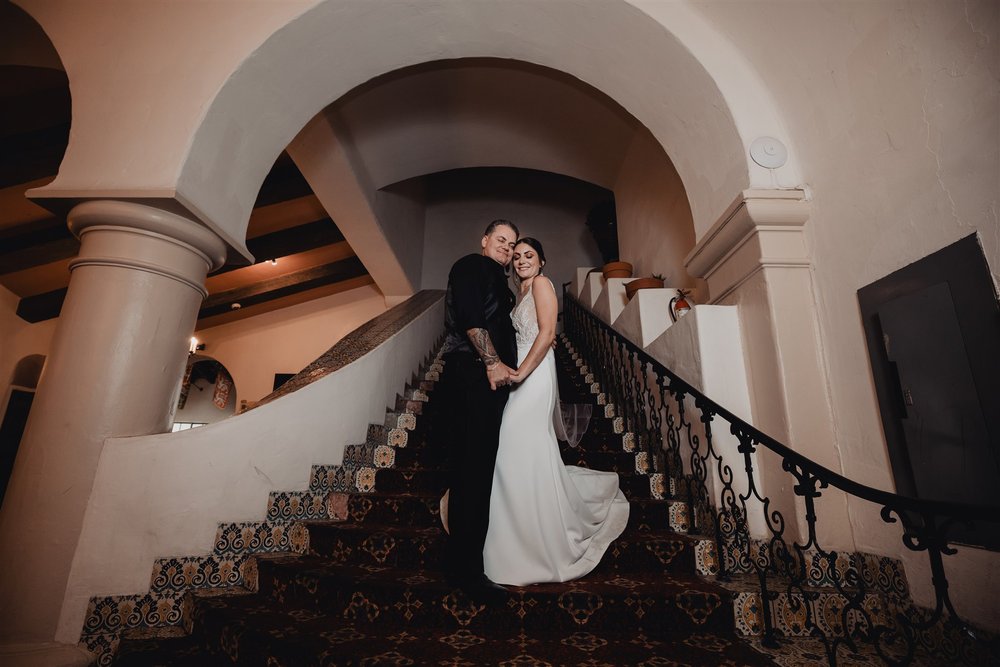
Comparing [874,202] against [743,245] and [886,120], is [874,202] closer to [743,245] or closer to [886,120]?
[886,120]

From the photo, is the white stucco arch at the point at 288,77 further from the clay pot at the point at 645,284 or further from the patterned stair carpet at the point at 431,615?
the patterned stair carpet at the point at 431,615

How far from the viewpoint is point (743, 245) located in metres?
2.48

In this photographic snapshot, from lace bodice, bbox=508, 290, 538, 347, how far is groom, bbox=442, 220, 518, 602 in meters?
0.15

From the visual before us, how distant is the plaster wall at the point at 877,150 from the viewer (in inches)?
58.3

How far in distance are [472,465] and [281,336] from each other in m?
7.48

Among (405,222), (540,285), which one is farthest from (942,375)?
(405,222)

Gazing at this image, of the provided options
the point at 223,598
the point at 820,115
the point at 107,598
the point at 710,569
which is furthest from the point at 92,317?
the point at 820,115

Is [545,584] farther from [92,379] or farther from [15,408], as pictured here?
[15,408]

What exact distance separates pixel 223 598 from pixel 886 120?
3.66 m

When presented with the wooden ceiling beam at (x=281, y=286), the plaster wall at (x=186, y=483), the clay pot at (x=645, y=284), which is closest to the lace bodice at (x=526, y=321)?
the plaster wall at (x=186, y=483)

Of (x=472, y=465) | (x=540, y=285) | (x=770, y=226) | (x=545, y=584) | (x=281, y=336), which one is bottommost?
(x=545, y=584)

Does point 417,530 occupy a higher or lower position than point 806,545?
lower

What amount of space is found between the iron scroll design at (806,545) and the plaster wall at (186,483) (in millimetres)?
2238

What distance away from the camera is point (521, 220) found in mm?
9281
